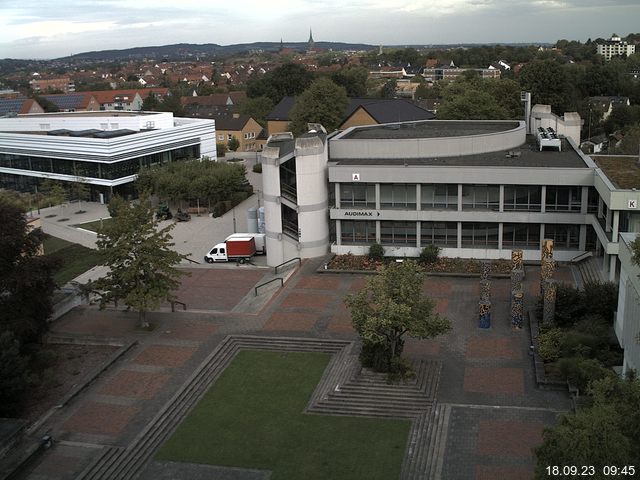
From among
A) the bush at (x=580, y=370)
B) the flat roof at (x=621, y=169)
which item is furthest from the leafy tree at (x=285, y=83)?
the bush at (x=580, y=370)

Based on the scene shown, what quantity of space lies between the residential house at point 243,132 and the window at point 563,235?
5850 cm

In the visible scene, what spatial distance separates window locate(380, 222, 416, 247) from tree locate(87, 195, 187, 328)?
13.0 meters

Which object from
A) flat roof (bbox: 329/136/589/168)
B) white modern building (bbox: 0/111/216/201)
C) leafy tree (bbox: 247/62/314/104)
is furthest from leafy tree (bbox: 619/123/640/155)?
leafy tree (bbox: 247/62/314/104)

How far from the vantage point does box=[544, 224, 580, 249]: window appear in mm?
36000

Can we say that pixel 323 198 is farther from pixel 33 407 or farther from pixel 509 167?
pixel 33 407

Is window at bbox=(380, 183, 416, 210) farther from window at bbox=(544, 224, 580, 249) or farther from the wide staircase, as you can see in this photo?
the wide staircase

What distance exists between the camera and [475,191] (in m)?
36.8

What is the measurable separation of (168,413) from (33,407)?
189 inches

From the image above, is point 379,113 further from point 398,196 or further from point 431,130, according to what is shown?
point 398,196

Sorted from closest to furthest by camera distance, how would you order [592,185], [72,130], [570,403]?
1. [570,403]
2. [592,185]
3. [72,130]

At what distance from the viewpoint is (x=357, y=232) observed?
38.8 m

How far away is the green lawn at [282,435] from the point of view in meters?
19.7

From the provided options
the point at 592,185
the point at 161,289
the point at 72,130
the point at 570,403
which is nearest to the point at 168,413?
the point at 161,289

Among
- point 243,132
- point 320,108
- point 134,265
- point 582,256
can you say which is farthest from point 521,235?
point 243,132
